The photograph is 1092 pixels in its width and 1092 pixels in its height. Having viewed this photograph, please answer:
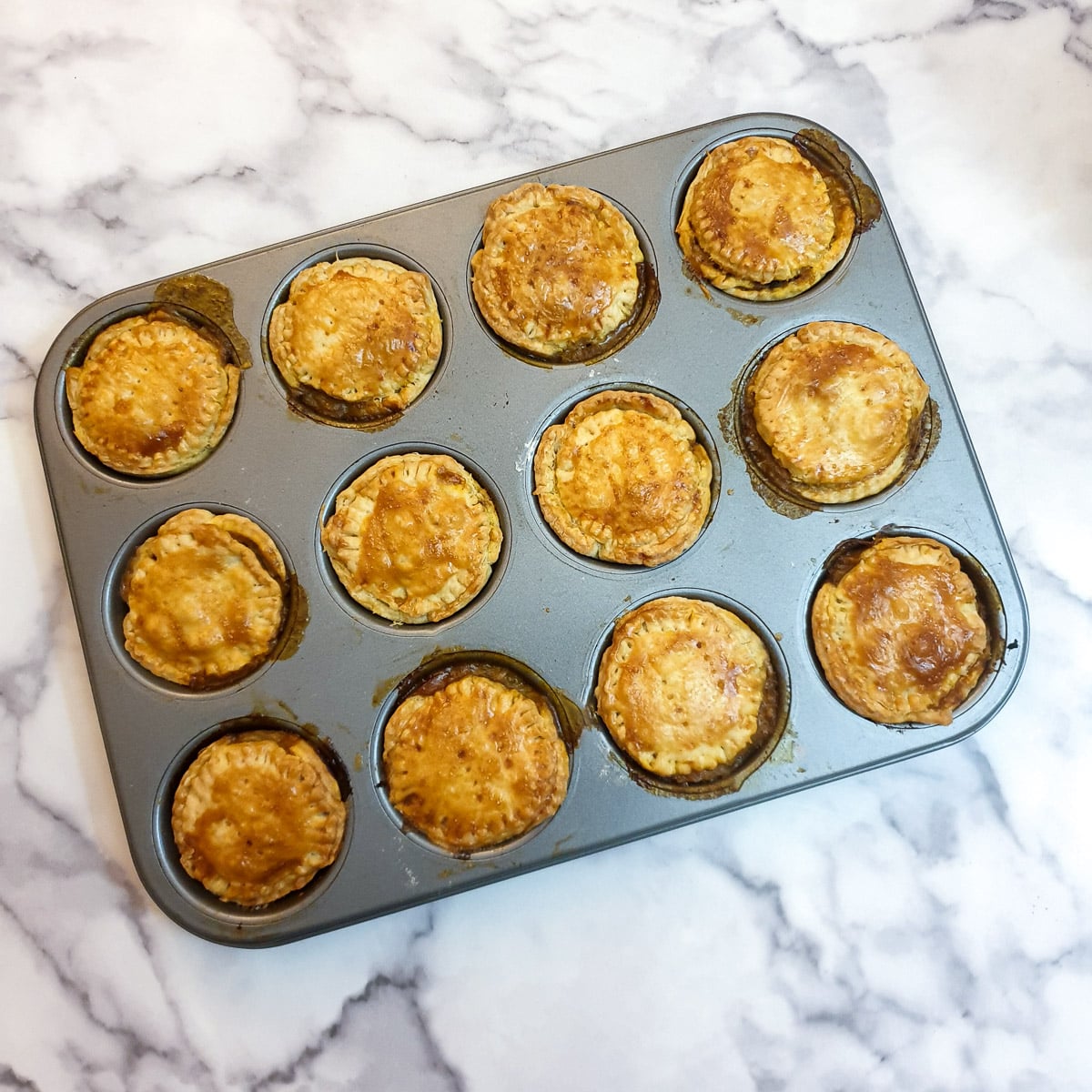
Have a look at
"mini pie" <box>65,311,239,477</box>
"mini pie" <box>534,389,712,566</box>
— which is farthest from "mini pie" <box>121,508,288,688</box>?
"mini pie" <box>534,389,712,566</box>

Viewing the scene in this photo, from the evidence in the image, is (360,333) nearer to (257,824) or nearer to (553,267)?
Result: (553,267)

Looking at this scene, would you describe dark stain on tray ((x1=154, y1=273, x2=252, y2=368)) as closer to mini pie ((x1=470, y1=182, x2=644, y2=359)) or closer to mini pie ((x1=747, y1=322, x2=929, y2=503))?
mini pie ((x1=470, y1=182, x2=644, y2=359))

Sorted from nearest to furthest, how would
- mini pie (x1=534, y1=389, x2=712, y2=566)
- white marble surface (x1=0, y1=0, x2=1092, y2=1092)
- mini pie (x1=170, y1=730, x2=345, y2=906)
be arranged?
1. mini pie (x1=170, y1=730, x2=345, y2=906)
2. mini pie (x1=534, y1=389, x2=712, y2=566)
3. white marble surface (x1=0, y1=0, x2=1092, y2=1092)

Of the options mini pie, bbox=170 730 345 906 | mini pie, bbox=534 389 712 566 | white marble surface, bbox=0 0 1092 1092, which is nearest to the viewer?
mini pie, bbox=170 730 345 906

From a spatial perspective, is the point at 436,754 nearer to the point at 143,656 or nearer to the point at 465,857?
the point at 465,857

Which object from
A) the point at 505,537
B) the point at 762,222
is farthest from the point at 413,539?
the point at 762,222

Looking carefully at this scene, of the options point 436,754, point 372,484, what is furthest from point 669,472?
point 436,754
